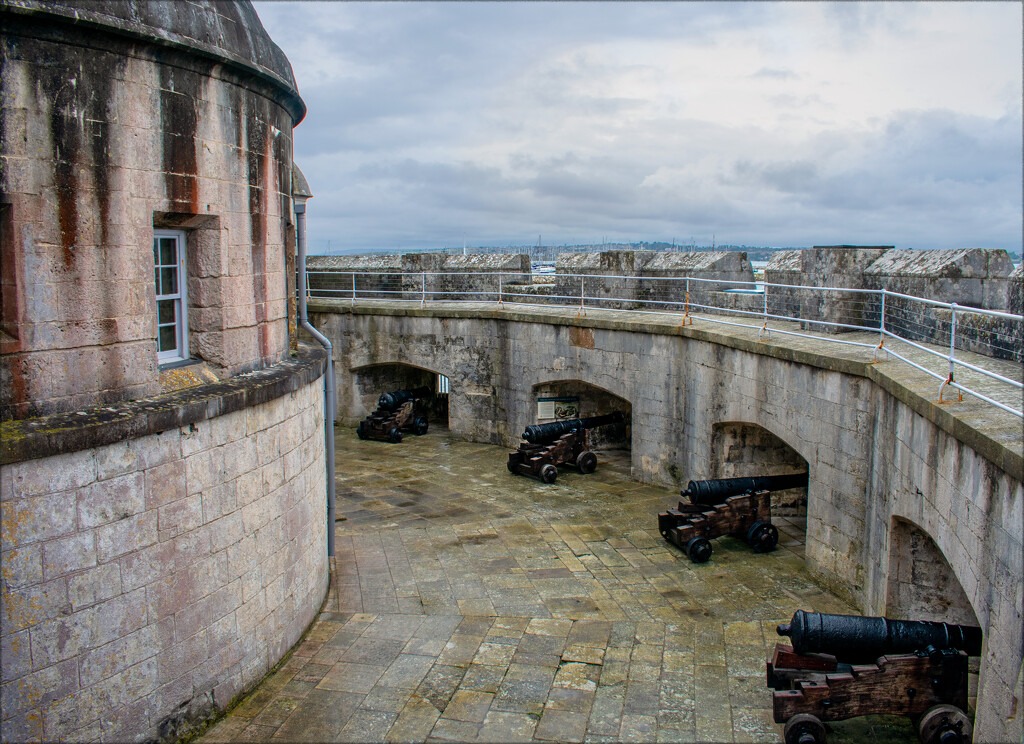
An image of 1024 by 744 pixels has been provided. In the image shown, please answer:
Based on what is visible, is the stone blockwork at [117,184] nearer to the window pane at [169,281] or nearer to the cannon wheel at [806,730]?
the window pane at [169,281]

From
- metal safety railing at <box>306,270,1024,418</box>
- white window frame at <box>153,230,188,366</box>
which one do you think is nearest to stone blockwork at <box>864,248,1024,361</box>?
metal safety railing at <box>306,270,1024,418</box>

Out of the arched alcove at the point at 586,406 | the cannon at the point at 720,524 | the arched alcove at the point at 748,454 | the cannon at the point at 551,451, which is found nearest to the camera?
the cannon at the point at 720,524

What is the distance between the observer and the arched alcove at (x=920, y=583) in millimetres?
6512

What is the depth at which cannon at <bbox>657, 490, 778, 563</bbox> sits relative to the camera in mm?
8641

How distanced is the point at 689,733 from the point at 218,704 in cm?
337

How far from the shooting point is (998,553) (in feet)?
14.9

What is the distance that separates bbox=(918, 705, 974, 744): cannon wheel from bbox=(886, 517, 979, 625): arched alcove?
4.83 feet

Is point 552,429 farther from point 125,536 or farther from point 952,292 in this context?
point 125,536

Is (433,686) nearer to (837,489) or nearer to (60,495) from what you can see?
(60,495)

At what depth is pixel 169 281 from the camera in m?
5.95

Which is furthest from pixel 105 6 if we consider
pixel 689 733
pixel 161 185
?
pixel 689 733

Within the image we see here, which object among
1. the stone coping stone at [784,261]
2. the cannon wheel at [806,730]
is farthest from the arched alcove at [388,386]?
the cannon wheel at [806,730]

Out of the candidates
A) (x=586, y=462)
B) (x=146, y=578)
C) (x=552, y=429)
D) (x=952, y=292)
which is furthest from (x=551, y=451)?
(x=146, y=578)

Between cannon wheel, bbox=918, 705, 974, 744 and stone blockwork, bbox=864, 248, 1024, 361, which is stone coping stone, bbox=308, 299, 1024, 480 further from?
cannon wheel, bbox=918, 705, 974, 744
